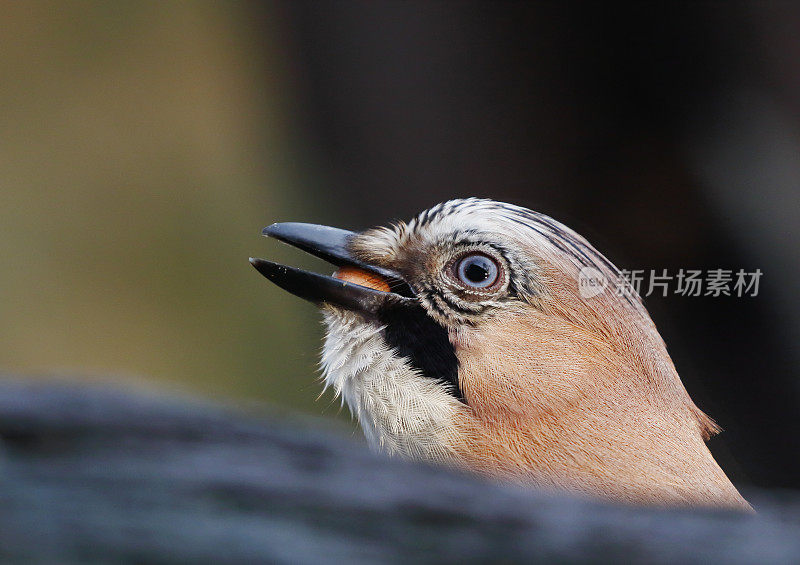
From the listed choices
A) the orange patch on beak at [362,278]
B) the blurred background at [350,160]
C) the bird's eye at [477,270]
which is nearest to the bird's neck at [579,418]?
the bird's eye at [477,270]

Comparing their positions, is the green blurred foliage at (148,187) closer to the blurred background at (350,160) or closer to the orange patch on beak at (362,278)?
the blurred background at (350,160)

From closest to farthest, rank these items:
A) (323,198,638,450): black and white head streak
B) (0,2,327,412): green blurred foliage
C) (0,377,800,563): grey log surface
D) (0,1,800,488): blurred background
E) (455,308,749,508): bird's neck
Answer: (0,377,800,563): grey log surface < (455,308,749,508): bird's neck < (323,198,638,450): black and white head streak < (0,1,800,488): blurred background < (0,2,327,412): green blurred foliage

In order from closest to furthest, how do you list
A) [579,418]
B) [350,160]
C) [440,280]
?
[579,418] → [440,280] → [350,160]

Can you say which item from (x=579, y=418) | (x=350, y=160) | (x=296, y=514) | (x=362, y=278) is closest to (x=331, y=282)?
(x=362, y=278)

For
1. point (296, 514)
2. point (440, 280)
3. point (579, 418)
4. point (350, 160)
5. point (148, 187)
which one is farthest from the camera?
point (148, 187)


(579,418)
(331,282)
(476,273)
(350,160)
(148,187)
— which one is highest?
(350,160)

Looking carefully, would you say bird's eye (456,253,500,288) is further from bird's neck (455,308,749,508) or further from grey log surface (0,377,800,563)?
grey log surface (0,377,800,563)

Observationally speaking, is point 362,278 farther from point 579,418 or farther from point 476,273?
point 579,418

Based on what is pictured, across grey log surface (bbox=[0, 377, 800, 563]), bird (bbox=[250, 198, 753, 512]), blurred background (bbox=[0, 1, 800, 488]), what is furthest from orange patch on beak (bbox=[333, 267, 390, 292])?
grey log surface (bbox=[0, 377, 800, 563])
